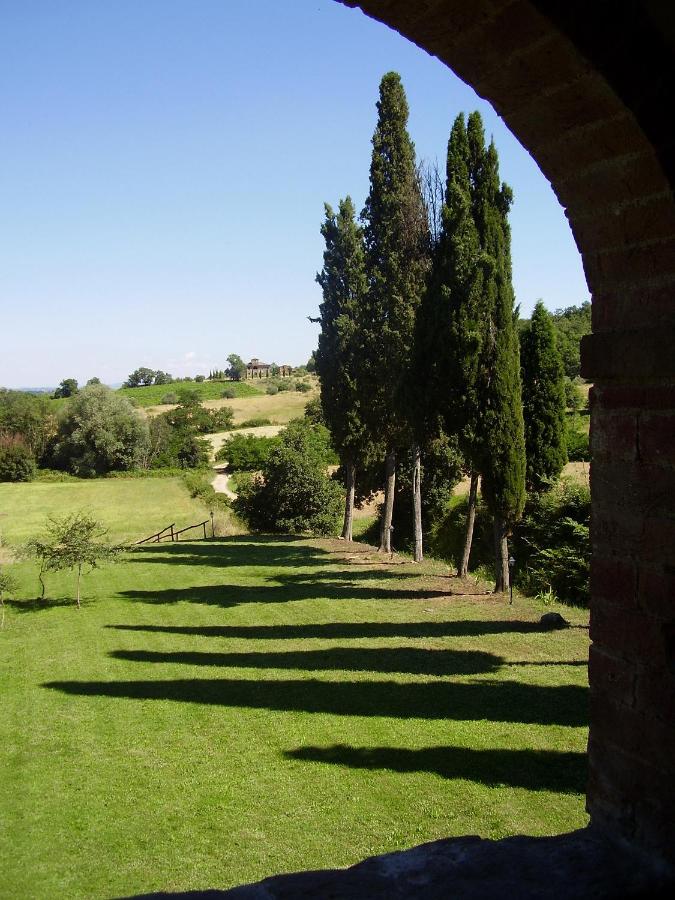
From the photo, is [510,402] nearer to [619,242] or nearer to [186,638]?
[186,638]

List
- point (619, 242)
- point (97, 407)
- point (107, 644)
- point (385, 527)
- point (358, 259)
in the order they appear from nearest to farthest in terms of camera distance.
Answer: point (619, 242), point (107, 644), point (385, 527), point (358, 259), point (97, 407)

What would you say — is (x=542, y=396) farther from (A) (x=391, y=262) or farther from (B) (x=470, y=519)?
(A) (x=391, y=262)

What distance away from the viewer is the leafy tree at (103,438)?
48.0 m

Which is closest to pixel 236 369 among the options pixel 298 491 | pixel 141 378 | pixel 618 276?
pixel 141 378

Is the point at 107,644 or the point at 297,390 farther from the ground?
the point at 297,390

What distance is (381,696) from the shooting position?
929 cm

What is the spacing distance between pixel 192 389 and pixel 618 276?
8063 centimetres

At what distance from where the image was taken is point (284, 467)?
89.6 ft

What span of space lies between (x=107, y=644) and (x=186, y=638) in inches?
57.0

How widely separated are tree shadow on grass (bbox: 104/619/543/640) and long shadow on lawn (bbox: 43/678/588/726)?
2398 mm

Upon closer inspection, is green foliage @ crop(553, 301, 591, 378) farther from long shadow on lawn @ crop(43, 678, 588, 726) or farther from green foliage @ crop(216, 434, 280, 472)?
long shadow on lawn @ crop(43, 678, 588, 726)

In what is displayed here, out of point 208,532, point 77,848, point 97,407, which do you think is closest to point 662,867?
point 77,848

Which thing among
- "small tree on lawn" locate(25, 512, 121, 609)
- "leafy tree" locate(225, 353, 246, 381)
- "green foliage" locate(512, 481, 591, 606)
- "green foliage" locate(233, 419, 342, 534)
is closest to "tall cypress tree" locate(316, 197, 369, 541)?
"green foliage" locate(233, 419, 342, 534)

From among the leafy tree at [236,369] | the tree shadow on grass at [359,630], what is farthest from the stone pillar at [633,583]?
the leafy tree at [236,369]
